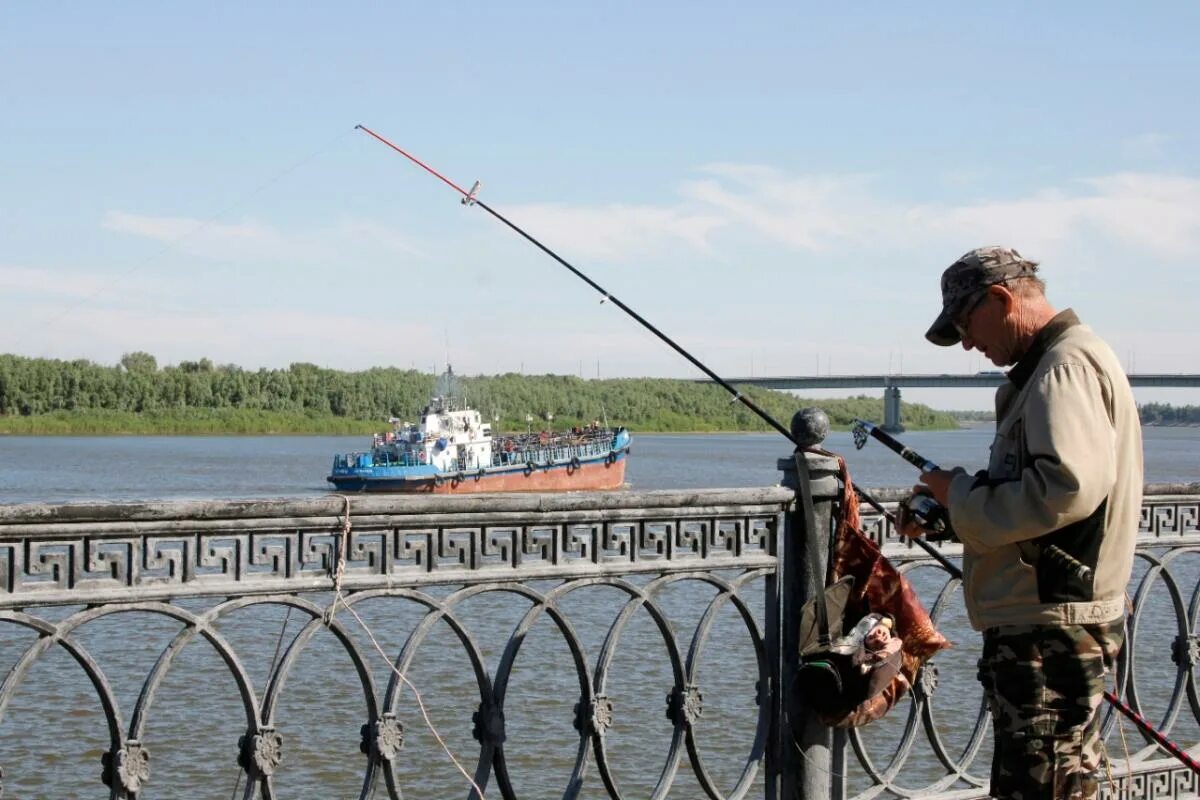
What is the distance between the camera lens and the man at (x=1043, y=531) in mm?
2936

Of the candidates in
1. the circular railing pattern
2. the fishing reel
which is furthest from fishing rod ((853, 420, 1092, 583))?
the circular railing pattern

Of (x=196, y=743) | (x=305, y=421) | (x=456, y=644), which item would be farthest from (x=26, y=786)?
(x=305, y=421)

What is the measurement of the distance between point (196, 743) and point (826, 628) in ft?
20.5

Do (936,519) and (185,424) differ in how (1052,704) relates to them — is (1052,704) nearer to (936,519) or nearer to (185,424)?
(936,519)

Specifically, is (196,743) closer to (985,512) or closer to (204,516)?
(204,516)

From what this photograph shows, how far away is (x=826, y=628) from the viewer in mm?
3869

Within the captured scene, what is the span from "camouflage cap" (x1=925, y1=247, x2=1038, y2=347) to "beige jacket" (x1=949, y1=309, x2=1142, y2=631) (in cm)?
15

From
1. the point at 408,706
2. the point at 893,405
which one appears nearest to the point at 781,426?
the point at 408,706

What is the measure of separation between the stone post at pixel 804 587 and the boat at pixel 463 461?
41.6 m

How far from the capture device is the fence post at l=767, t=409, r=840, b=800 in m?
4.06

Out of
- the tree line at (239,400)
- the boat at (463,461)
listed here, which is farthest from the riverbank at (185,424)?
the boat at (463,461)

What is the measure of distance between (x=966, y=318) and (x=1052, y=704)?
0.87 metres

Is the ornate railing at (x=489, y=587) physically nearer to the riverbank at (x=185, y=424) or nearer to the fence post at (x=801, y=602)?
the fence post at (x=801, y=602)

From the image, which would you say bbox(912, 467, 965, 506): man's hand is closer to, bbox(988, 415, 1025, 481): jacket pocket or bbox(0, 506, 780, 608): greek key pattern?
bbox(988, 415, 1025, 481): jacket pocket
